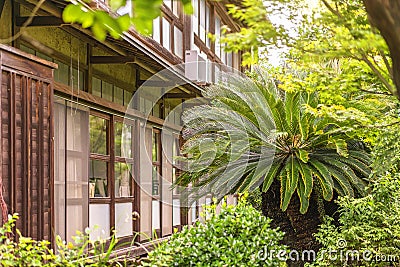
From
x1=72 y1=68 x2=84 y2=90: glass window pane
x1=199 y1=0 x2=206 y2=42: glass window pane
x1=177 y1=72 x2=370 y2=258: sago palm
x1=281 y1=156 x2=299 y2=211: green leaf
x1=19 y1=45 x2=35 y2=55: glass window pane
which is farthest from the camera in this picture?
x1=199 y1=0 x2=206 y2=42: glass window pane

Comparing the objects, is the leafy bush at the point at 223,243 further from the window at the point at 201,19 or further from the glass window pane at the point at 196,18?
the window at the point at 201,19

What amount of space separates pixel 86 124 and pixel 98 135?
31.8 inches

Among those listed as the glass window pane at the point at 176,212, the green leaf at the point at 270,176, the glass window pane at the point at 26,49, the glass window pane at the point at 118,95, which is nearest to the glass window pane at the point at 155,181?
the glass window pane at the point at 176,212

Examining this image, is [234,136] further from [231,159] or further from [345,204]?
[345,204]

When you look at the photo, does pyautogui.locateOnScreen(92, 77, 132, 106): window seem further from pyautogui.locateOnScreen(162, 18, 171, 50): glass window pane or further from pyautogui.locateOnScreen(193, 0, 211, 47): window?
pyautogui.locateOnScreen(193, 0, 211, 47): window

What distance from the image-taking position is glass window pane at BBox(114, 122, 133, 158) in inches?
531

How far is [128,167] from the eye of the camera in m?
14.1

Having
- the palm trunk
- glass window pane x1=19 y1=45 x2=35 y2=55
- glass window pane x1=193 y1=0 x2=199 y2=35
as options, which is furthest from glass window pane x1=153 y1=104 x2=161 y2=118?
glass window pane x1=19 y1=45 x2=35 y2=55

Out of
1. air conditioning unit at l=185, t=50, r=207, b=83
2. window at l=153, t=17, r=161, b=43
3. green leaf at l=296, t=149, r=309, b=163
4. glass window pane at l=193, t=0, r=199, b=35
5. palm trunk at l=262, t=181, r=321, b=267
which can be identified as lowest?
palm trunk at l=262, t=181, r=321, b=267

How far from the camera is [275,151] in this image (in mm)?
13750

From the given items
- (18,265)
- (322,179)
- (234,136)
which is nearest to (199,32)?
(234,136)

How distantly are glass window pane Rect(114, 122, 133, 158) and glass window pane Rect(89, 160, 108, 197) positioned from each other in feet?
2.87

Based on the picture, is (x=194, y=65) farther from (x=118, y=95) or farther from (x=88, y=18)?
(x=88, y=18)

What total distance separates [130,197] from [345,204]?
3.89 metres
